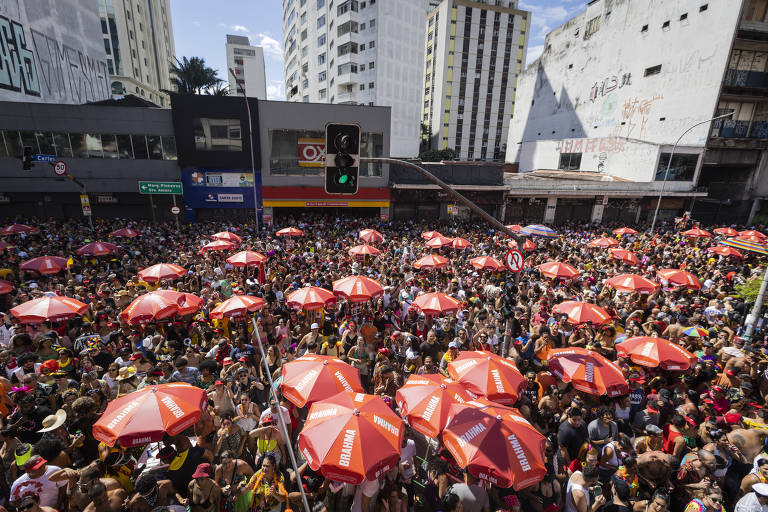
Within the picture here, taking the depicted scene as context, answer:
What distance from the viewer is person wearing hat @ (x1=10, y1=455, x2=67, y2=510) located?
4.03 metres

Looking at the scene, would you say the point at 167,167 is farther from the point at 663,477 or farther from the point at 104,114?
the point at 663,477

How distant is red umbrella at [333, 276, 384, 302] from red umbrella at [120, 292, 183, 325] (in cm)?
425

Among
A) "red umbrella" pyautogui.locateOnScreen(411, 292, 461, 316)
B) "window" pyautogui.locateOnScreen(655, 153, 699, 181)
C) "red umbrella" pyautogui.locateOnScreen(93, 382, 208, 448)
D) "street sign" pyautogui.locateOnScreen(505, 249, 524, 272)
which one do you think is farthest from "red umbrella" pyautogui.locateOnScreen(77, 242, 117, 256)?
"window" pyautogui.locateOnScreen(655, 153, 699, 181)

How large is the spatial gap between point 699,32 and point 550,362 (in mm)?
40421

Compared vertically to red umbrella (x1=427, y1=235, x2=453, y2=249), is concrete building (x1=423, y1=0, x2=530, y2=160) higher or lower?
higher

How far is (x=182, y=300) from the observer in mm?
9227

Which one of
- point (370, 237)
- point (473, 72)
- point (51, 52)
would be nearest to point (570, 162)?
point (370, 237)

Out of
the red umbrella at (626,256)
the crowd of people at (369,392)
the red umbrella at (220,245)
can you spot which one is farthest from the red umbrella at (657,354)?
the red umbrella at (220,245)

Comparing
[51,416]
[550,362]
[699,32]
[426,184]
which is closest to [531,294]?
[550,362]

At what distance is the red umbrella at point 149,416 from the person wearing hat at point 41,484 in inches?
22.1

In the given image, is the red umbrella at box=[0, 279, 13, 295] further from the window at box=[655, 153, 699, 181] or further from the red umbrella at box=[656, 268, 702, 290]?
the window at box=[655, 153, 699, 181]

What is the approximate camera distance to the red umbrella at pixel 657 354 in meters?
7.02

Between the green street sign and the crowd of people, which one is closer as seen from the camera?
the crowd of people

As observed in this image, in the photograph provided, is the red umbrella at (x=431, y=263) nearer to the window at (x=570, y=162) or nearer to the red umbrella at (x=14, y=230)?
the red umbrella at (x=14, y=230)
